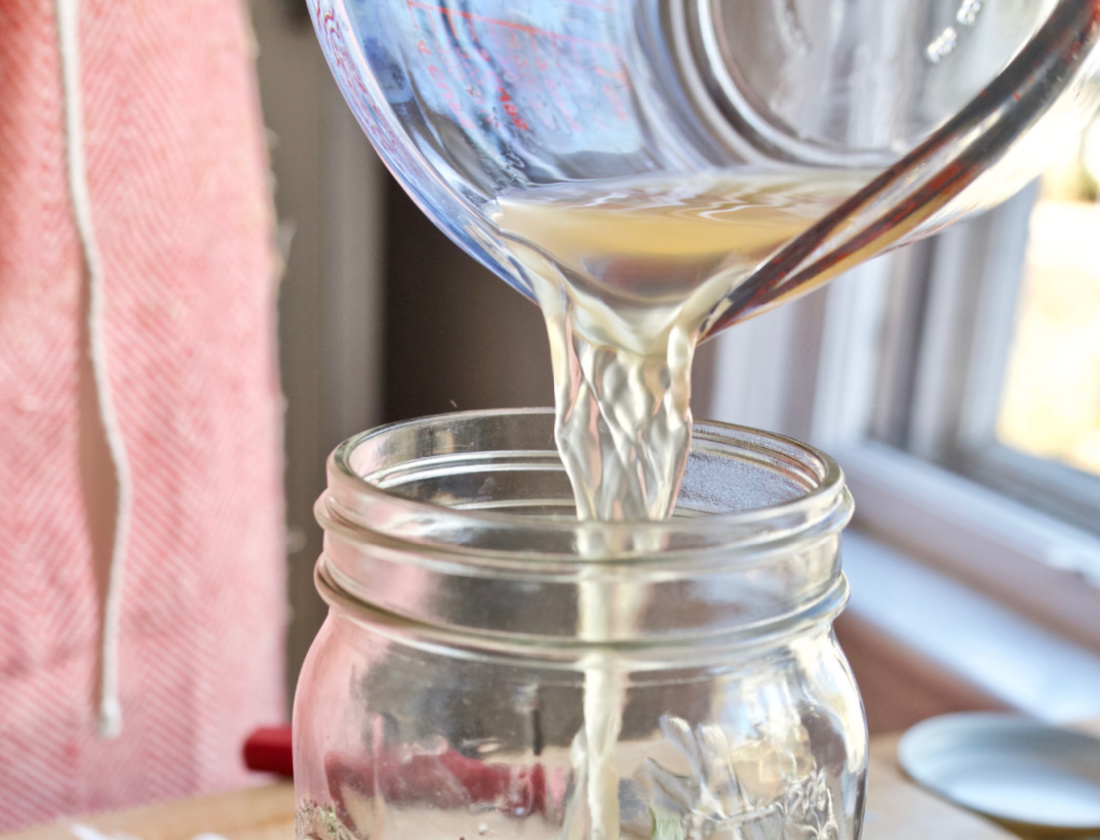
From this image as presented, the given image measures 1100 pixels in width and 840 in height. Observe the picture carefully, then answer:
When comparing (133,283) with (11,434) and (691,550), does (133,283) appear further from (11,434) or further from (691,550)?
(691,550)

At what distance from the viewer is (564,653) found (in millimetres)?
289

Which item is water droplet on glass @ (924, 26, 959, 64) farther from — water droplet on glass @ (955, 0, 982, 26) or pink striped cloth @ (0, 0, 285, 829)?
pink striped cloth @ (0, 0, 285, 829)

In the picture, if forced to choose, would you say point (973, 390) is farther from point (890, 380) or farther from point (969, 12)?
point (969, 12)

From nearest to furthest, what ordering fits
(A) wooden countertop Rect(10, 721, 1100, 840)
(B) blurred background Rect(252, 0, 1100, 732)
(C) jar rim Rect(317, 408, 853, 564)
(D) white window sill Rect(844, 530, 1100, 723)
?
(C) jar rim Rect(317, 408, 853, 564)
(A) wooden countertop Rect(10, 721, 1100, 840)
(D) white window sill Rect(844, 530, 1100, 723)
(B) blurred background Rect(252, 0, 1100, 732)

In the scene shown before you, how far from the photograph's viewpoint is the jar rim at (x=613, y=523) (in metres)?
0.27

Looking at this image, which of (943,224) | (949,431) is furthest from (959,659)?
(943,224)

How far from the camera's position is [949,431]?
118cm

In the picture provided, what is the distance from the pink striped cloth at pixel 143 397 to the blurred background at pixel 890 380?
0.78ft

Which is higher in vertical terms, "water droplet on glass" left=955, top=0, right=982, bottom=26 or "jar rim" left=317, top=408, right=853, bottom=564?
"water droplet on glass" left=955, top=0, right=982, bottom=26

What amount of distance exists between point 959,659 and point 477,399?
0.61 meters

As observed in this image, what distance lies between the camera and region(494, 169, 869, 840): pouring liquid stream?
0.33m

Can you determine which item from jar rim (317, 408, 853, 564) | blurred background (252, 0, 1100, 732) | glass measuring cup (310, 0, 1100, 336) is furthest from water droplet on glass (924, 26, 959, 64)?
blurred background (252, 0, 1100, 732)

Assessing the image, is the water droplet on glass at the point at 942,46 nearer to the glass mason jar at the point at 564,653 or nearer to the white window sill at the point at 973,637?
the glass mason jar at the point at 564,653

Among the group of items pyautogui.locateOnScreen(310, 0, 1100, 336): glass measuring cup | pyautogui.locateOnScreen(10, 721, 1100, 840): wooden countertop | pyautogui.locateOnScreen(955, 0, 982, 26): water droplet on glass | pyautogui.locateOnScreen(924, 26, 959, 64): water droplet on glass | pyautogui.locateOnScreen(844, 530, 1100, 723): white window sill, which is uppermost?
pyautogui.locateOnScreen(955, 0, 982, 26): water droplet on glass
